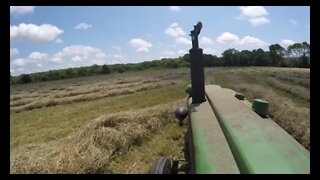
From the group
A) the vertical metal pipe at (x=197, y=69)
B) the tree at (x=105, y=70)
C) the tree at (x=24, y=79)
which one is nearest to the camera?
the vertical metal pipe at (x=197, y=69)

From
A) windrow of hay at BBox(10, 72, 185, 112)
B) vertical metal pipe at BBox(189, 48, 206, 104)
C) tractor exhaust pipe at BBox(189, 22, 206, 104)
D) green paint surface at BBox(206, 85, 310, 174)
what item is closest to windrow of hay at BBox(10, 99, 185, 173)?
tractor exhaust pipe at BBox(189, 22, 206, 104)

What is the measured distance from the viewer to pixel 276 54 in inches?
3873

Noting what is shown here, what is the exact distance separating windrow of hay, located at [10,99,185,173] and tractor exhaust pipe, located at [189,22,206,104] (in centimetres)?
246

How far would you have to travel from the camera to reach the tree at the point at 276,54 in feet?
293

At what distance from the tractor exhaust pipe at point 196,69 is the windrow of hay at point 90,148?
2459mm

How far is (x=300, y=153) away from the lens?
2609 millimetres

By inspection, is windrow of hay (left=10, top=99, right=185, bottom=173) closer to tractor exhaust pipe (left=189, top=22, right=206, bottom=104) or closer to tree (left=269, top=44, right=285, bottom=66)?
tractor exhaust pipe (left=189, top=22, right=206, bottom=104)

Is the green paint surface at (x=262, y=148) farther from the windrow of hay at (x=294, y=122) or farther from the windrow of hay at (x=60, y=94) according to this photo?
the windrow of hay at (x=60, y=94)

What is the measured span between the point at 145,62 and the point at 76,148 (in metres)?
103

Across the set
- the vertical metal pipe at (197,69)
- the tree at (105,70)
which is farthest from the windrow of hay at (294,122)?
the tree at (105,70)

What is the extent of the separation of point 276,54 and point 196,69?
9848 centimetres

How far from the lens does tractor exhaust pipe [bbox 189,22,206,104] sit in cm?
659
